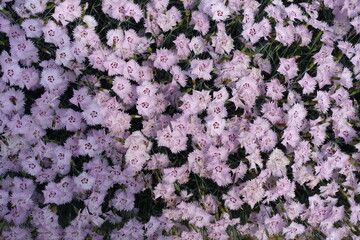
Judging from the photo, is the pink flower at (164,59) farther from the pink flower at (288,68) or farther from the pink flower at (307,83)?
the pink flower at (307,83)

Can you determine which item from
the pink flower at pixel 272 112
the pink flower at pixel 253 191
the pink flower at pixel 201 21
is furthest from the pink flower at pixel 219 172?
the pink flower at pixel 201 21

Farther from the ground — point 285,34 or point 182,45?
point 285,34

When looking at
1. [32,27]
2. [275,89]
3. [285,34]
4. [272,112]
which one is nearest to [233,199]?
[272,112]

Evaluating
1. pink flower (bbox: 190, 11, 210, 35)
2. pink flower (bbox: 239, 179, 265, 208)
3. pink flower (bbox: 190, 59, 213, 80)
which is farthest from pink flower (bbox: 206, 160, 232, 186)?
pink flower (bbox: 190, 11, 210, 35)

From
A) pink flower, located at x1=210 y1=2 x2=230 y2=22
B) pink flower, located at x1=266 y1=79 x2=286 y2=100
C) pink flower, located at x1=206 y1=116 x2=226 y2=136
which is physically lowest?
pink flower, located at x1=206 y1=116 x2=226 y2=136

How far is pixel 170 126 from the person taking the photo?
2391 mm

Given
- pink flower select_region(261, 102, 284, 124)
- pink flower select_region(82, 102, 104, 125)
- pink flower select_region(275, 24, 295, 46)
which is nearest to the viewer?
pink flower select_region(82, 102, 104, 125)

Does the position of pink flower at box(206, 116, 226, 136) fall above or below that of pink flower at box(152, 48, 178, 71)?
below

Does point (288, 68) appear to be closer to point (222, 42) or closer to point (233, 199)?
point (222, 42)

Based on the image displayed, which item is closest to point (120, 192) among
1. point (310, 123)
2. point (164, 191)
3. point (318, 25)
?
point (164, 191)

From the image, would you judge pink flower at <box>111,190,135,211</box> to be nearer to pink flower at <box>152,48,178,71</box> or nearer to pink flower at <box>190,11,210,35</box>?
pink flower at <box>152,48,178,71</box>

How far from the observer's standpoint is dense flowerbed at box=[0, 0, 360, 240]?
2369 millimetres

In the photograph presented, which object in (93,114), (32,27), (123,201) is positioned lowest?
(123,201)

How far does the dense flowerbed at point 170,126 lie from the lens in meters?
2.37
